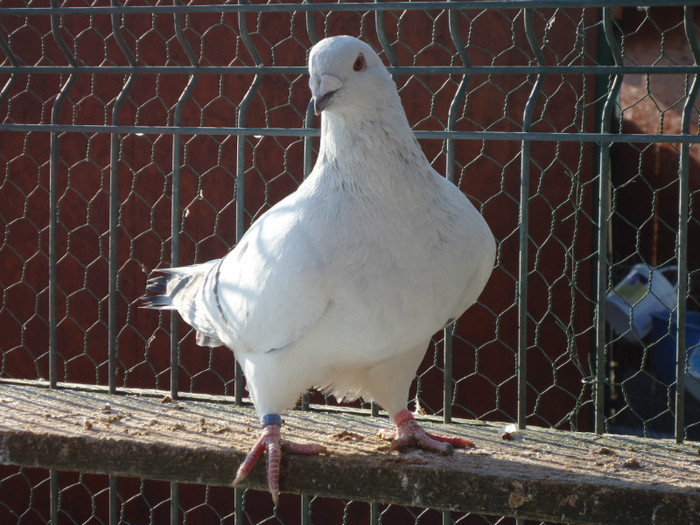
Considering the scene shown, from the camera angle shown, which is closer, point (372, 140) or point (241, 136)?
point (372, 140)

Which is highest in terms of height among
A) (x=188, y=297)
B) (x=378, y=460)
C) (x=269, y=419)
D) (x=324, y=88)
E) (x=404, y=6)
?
(x=404, y=6)

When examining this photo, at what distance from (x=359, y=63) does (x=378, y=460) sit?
1.06 meters

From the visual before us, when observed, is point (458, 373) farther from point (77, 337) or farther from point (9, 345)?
point (9, 345)

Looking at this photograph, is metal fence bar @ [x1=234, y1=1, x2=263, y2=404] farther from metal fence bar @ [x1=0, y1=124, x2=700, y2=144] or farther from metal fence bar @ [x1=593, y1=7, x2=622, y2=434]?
metal fence bar @ [x1=593, y1=7, x2=622, y2=434]

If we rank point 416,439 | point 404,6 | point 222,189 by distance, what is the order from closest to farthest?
point 416,439, point 404,6, point 222,189

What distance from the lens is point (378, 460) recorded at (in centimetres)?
238

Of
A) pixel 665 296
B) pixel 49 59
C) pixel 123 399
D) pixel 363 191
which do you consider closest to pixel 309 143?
pixel 363 191

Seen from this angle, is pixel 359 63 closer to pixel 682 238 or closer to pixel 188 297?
pixel 188 297

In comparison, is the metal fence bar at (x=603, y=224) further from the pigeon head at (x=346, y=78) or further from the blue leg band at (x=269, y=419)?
the blue leg band at (x=269, y=419)

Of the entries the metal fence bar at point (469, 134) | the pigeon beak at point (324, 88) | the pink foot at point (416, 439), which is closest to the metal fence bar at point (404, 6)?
the metal fence bar at point (469, 134)

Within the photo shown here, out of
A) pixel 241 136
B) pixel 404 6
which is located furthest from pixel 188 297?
pixel 404 6

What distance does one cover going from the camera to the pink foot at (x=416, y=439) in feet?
8.26

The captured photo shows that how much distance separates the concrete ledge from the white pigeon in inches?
6.6

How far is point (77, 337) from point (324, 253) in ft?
9.24
